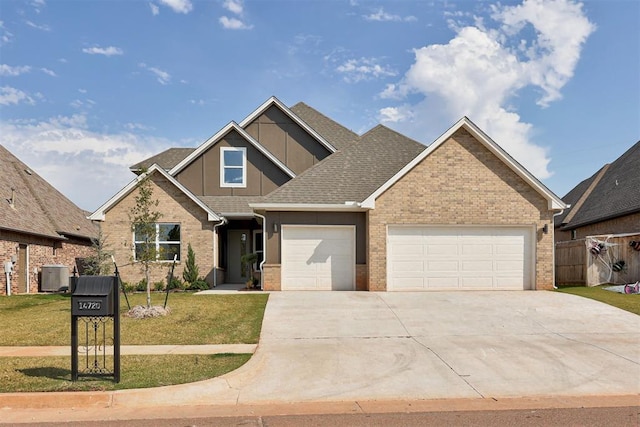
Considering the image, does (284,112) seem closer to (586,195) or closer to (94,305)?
(94,305)

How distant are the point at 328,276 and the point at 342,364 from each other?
8342 millimetres

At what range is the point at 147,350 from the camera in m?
9.33

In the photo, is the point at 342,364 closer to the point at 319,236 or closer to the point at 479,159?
the point at 319,236

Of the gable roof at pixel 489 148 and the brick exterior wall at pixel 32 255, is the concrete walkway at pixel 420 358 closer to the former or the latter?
the gable roof at pixel 489 148

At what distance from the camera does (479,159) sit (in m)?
16.8

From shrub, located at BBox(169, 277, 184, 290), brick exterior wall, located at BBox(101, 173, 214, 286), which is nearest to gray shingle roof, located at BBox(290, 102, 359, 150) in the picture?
brick exterior wall, located at BBox(101, 173, 214, 286)

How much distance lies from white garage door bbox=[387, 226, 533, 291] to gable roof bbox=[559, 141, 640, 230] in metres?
8.60

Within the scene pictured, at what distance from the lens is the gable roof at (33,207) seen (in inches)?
789

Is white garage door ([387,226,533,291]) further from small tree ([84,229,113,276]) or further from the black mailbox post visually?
the black mailbox post

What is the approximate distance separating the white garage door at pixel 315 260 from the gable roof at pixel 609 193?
1399cm

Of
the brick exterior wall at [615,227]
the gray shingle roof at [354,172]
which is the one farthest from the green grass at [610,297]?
the gray shingle roof at [354,172]

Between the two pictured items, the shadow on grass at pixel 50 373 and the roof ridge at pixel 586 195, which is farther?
the roof ridge at pixel 586 195

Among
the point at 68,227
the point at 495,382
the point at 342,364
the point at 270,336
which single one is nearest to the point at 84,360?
the point at 270,336

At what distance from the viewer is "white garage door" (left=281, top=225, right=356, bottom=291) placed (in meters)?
16.8
